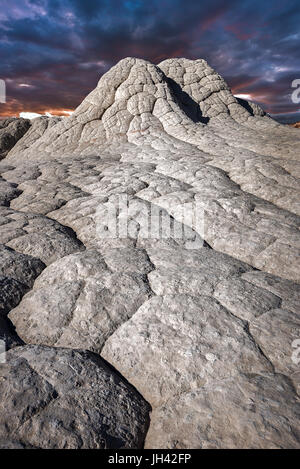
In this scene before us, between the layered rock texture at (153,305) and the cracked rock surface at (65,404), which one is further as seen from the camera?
the layered rock texture at (153,305)

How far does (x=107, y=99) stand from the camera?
326 inches

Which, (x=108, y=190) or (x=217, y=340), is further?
(x=108, y=190)

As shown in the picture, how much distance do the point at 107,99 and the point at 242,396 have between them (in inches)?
335

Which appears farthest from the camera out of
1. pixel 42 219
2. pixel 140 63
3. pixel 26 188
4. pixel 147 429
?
pixel 140 63

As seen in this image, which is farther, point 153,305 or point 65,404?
point 153,305

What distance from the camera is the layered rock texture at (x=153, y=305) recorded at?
60.1 inches

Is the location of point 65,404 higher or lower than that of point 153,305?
lower

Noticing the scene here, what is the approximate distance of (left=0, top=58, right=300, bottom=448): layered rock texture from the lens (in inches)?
60.1

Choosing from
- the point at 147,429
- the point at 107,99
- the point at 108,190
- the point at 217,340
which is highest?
the point at 107,99

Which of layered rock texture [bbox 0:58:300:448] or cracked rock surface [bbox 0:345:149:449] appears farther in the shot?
layered rock texture [bbox 0:58:300:448]

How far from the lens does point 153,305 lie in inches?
90.4

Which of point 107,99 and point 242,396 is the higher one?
point 107,99
